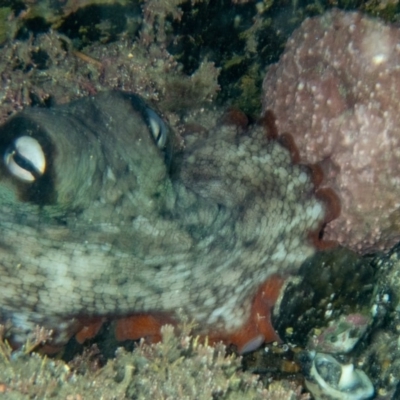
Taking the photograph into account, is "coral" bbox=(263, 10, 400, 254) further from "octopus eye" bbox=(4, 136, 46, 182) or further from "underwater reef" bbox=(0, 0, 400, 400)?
"octopus eye" bbox=(4, 136, 46, 182)

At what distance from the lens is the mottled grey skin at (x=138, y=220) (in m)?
2.58

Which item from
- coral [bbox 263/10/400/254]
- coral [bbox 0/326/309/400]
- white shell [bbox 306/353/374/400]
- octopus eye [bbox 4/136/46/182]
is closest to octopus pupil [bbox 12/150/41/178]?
octopus eye [bbox 4/136/46/182]

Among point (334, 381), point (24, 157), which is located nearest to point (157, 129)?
point (24, 157)

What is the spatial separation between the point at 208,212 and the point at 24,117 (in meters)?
1.38

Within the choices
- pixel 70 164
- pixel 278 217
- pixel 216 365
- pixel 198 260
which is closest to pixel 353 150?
pixel 278 217

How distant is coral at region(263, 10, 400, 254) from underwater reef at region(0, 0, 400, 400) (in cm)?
1

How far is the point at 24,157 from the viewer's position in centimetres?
229

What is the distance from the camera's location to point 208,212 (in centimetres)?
325

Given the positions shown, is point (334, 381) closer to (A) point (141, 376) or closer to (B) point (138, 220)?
(A) point (141, 376)

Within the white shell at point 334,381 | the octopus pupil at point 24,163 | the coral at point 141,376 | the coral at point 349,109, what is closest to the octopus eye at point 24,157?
the octopus pupil at point 24,163

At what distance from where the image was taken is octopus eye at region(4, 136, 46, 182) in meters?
2.28

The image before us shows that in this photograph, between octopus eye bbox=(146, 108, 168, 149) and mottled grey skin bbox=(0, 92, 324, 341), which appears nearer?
mottled grey skin bbox=(0, 92, 324, 341)

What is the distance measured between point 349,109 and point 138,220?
1.69 metres

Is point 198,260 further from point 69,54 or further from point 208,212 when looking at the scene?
point 69,54
